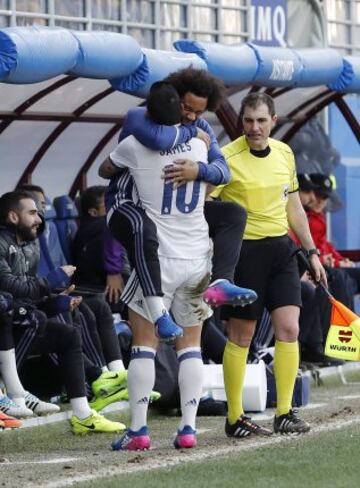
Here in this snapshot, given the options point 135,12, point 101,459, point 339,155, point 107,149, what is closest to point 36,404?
point 101,459

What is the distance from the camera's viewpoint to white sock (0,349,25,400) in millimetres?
10180

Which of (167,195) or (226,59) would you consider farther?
(226,59)

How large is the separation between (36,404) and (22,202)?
1.29m

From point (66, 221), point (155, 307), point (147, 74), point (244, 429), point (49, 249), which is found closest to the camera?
point (155, 307)

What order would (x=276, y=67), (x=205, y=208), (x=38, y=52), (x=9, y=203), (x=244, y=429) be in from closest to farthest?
(x=205, y=208)
(x=244, y=429)
(x=38, y=52)
(x=9, y=203)
(x=276, y=67)

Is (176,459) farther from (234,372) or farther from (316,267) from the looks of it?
(316,267)

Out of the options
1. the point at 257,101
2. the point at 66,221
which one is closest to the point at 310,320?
the point at 66,221

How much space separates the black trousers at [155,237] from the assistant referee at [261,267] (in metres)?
0.46

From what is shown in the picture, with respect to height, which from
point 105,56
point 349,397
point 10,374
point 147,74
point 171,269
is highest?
point 105,56

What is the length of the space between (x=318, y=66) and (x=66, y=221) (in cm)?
298

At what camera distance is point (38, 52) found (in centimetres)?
1042

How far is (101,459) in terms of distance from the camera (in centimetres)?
838

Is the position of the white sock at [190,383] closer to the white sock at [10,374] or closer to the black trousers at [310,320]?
the white sock at [10,374]

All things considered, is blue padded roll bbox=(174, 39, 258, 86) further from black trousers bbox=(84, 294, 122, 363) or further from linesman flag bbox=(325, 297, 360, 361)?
linesman flag bbox=(325, 297, 360, 361)
